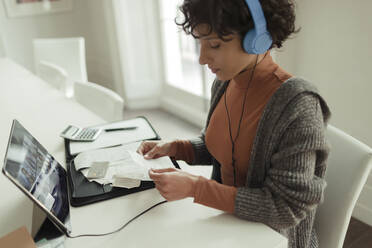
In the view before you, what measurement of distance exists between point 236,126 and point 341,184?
0.33m

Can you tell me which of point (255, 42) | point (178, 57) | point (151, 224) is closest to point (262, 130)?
point (255, 42)

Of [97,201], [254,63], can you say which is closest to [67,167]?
[97,201]

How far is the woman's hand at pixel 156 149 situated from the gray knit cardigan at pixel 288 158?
35 centimetres

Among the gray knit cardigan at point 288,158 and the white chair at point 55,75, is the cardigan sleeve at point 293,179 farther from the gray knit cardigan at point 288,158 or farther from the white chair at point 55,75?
the white chair at point 55,75

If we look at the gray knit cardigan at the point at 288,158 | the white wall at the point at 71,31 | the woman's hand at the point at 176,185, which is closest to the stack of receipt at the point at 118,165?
the woman's hand at the point at 176,185

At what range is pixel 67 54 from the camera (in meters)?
2.95

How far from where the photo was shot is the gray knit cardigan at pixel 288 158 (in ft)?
2.55

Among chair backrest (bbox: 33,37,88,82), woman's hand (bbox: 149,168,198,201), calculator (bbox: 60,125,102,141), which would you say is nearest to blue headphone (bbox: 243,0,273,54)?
woman's hand (bbox: 149,168,198,201)

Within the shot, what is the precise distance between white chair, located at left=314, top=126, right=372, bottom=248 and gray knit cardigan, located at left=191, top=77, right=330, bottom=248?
0.11 metres

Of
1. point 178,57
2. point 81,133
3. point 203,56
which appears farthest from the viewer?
point 178,57

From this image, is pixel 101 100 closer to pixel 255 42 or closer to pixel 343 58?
pixel 255 42

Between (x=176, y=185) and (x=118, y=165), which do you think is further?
(x=118, y=165)

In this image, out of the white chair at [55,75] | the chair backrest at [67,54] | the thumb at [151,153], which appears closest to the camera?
the thumb at [151,153]

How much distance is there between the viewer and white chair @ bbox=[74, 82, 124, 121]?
5.40 feet
